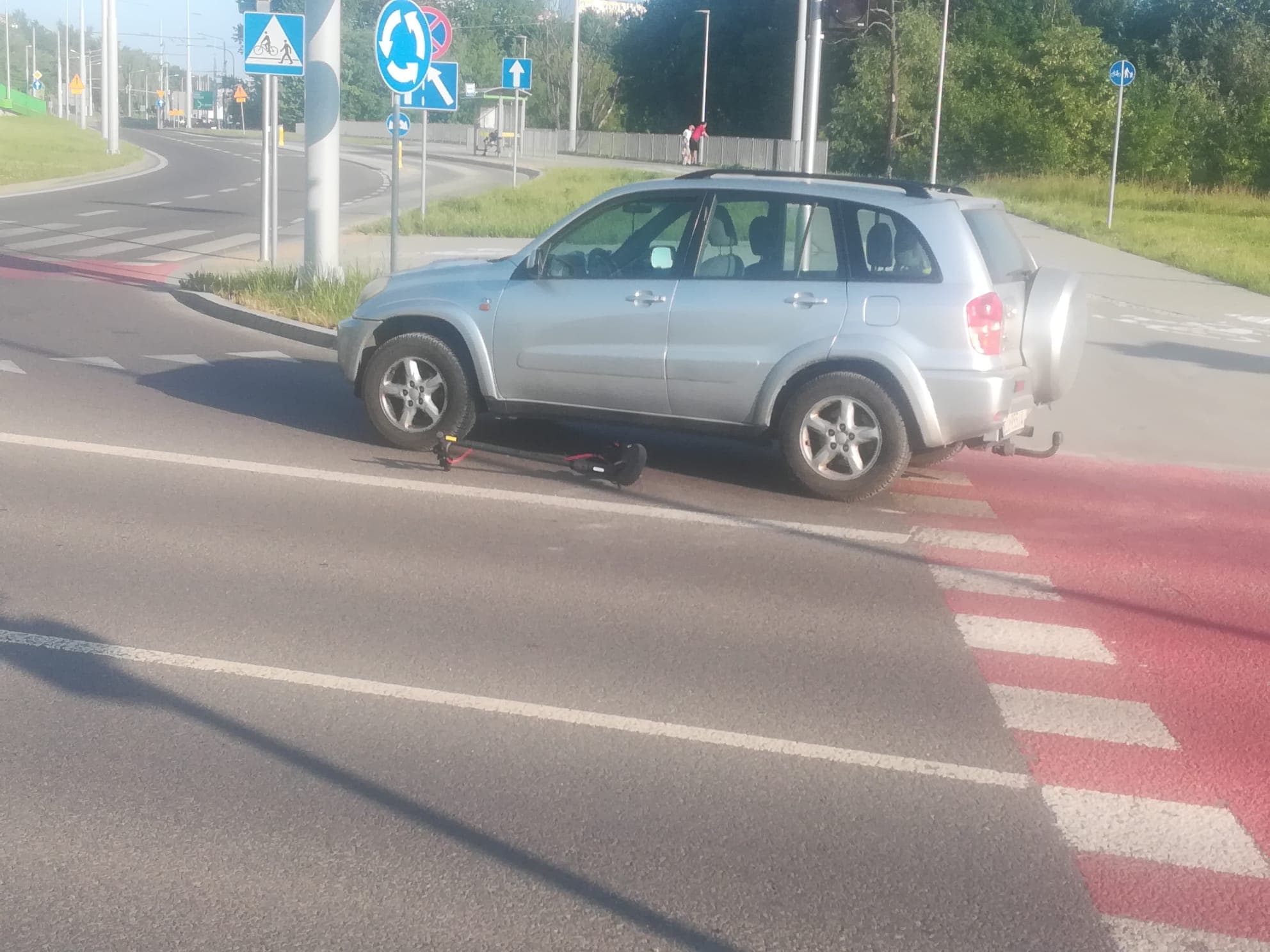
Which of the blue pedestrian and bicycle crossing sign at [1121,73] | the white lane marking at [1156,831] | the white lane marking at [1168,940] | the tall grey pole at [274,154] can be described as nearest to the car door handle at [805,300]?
the white lane marking at [1156,831]

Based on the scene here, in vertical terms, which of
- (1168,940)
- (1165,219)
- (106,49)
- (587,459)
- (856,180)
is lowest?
(1168,940)

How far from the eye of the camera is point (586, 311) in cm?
930

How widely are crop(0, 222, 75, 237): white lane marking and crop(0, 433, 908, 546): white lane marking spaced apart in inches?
693

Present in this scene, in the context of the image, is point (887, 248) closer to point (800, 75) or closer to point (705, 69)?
point (800, 75)

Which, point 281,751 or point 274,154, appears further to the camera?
point 274,154

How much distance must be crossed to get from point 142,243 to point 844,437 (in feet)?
61.3

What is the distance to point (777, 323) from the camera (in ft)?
29.0

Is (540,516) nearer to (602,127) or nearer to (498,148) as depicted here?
(498,148)

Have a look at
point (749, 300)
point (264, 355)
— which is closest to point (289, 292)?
point (264, 355)

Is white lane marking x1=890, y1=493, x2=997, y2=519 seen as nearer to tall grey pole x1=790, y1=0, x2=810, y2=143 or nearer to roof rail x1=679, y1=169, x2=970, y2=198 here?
roof rail x1=679, y1=169, x2=970, y2=198

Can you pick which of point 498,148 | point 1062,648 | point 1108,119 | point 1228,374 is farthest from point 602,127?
point 1062,648

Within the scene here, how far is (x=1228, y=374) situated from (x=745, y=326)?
7.66m

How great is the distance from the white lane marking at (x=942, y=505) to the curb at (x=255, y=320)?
6876 millimetres

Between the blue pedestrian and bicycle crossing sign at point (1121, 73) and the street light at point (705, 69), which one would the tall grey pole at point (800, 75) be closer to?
the blue pedestrian and bicycle crossing sign at point (1121, 73)
